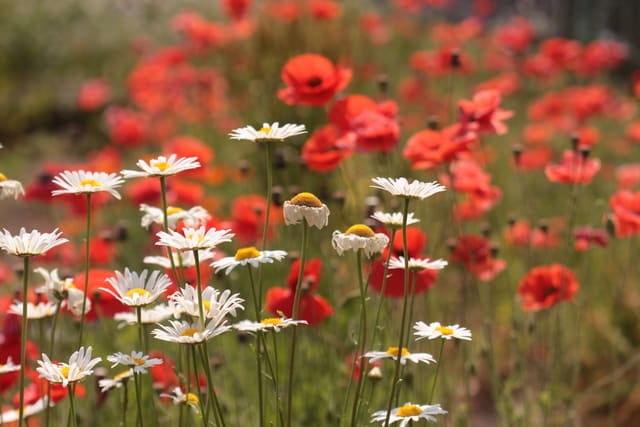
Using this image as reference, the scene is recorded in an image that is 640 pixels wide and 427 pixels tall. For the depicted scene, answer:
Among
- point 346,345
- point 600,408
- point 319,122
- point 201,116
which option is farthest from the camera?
point 201,116

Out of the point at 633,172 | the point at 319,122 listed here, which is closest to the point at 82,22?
the point at 319,122

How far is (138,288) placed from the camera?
4.62ft

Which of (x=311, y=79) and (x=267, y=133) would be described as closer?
(x=267, y=133)

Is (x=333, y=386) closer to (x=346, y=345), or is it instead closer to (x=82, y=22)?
(x=346, y=345)

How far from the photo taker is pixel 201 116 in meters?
5.65

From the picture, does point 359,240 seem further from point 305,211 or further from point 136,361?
point 136,361

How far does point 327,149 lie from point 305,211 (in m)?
1.12

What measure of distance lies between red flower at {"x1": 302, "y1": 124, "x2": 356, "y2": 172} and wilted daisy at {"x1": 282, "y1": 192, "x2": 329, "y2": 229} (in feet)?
2.85

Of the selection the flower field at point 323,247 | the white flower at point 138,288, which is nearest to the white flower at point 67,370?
the flower field at point 323,247

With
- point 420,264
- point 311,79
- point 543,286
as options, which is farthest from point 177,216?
point 543,286

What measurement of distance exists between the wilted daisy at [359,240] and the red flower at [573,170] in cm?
106

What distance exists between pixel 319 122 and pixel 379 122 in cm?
215

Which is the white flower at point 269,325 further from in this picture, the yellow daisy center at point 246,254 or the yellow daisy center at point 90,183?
the yellow daisy center at point 90,183

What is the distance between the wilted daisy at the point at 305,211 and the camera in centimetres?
133
